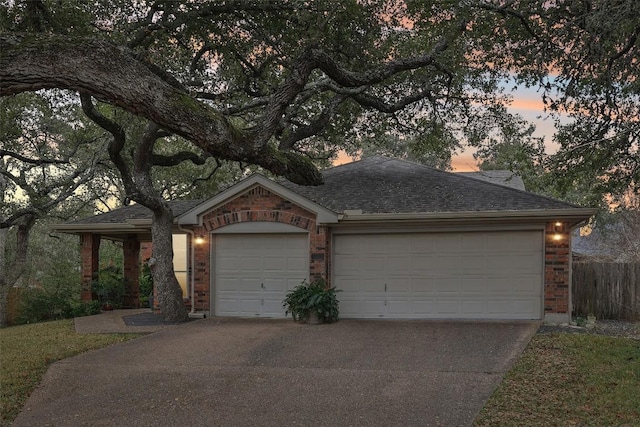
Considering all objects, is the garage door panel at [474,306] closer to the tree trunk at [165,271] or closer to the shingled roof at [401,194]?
the shingled roof at [401,194]

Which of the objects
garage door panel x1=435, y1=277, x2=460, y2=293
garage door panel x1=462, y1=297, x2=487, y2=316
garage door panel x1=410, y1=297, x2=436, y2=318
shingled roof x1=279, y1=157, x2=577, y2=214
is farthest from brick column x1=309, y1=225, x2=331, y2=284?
garage door panel x1=462, y1=297, x2=487, y2=316

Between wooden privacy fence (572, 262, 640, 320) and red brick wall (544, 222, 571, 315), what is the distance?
9.15ft

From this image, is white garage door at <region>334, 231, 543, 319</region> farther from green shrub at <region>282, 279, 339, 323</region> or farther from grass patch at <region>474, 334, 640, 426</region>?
grass patch at <region>474, 334, 640, 426</region>

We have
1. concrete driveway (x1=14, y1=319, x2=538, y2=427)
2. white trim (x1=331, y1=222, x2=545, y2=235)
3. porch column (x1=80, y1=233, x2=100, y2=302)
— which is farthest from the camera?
porch column (x1=80, y1=233, x2=100, y2=302)

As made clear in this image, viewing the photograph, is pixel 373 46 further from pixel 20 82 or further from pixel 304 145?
pixel 20 82

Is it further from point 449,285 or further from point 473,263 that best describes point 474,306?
point 473,263

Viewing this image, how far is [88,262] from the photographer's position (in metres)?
16.5

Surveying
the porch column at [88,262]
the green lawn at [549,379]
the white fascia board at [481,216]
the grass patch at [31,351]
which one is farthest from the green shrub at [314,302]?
the porch column at [88,262]

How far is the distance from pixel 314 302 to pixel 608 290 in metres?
8.12

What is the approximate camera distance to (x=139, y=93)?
4.63 meters

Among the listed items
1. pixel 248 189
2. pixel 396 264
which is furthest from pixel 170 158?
pixel 396 264

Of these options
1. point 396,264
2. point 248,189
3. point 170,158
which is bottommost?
point 396,264

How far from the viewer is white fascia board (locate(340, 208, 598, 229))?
1188 centimetres

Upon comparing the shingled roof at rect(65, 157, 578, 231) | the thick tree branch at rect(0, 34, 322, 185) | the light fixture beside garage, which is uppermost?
the thick tree branch at rect(0, 34, 322, 185)
